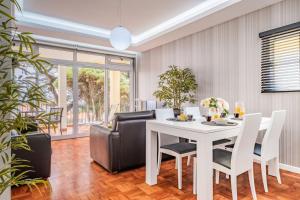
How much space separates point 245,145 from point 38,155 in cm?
241

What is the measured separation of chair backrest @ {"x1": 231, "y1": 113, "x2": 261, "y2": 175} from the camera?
6.08 ft

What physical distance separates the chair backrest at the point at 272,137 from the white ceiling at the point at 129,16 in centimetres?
188

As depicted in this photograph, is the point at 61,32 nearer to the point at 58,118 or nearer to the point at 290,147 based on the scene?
the point at 58,118

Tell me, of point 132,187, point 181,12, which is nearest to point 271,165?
point 132,187

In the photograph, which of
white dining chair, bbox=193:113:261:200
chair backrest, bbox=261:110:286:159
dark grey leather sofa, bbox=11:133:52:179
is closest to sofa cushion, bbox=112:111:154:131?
dark grey leather sofa, bbox=11:133:52:179

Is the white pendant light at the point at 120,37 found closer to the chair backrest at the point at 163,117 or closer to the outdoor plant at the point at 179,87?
the chair backrest at the point at 163,117

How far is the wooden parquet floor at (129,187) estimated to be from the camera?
7.19 feet

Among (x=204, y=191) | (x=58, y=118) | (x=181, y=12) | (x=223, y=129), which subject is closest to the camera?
(x=204, y=191)

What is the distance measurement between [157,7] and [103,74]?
9.82 ft

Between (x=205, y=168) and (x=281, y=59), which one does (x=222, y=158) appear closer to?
(x=205, y=168)

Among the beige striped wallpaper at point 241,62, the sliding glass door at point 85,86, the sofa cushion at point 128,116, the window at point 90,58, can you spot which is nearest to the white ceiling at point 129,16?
the beige striped wallpaper at point 241,62

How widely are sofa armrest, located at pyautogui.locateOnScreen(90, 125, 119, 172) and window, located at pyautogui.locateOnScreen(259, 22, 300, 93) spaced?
255 centimetres

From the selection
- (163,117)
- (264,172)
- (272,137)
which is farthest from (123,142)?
(272,137)

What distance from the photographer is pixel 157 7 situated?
Answer: 3709 millimetres
